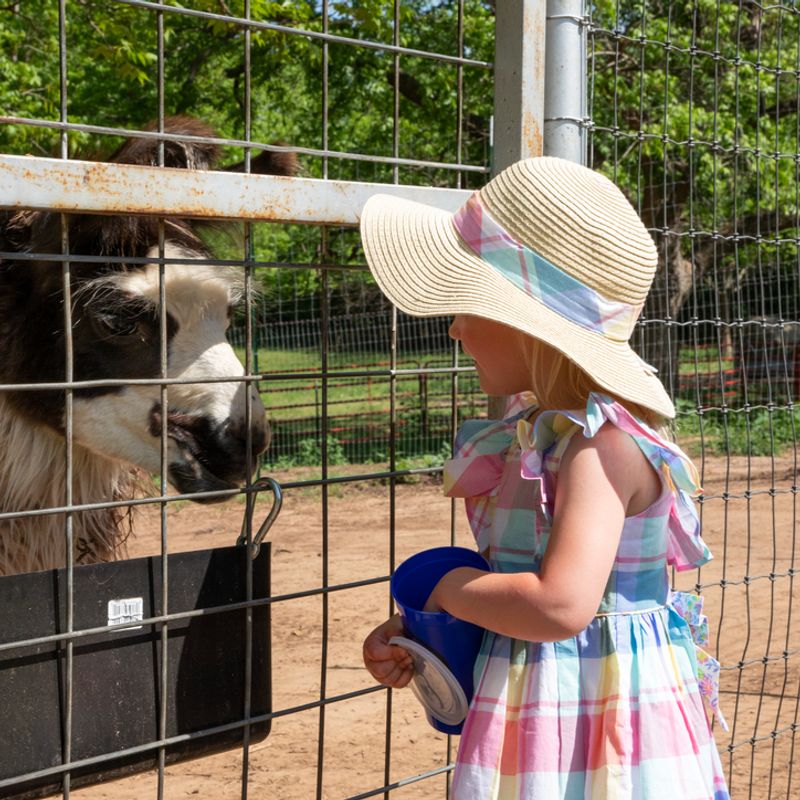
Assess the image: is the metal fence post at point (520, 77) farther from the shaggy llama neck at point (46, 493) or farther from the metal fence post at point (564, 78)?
the shaggy llama neck at point (46, 493)

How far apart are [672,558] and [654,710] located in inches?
12.3

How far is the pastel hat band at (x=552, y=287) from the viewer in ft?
5.55

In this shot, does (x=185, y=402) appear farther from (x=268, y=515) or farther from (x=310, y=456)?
(x=310, y=456)

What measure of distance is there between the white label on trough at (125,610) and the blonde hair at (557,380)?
0.80 m

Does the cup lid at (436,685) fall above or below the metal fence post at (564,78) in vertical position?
below

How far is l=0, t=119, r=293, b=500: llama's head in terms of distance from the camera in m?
2.57

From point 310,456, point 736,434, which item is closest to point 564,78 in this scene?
point 310,456

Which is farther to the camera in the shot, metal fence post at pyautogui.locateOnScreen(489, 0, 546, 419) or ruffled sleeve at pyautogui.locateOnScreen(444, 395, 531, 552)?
metal fence post at pyautogui.locateOnScreen(489, 0, 546, 419)

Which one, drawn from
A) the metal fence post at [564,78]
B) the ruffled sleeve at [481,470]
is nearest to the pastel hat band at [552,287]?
the ruffled sleeve at [481,470]

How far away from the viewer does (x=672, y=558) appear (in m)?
1.90

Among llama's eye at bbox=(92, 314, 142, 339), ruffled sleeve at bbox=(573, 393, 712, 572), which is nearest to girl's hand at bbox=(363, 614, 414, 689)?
ruffled sleeve at bbox=(573, 393, 712, 572)

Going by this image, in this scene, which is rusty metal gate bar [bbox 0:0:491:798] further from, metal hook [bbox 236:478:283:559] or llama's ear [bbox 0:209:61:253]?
llama's ear [bbox 0:209:61:253]

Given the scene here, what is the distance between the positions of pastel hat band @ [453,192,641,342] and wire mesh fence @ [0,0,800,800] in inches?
15.7

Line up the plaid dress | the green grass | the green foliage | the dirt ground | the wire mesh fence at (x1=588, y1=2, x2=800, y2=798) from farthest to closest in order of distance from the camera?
the green grass
the green foliage
the wire mesh fence at (x1=588, y1=2, x2=800, y2=798)
the dirt ground
the plaid dress
